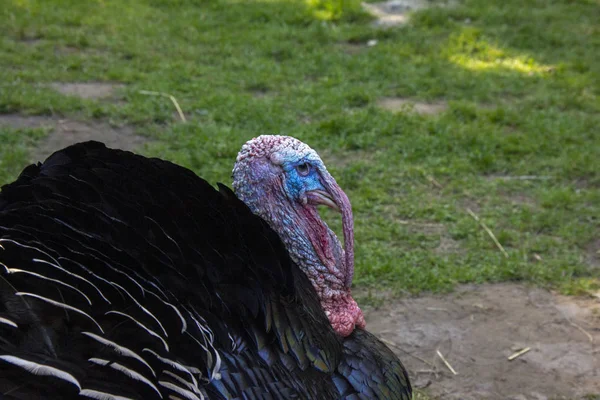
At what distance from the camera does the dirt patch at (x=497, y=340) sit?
3619 mm

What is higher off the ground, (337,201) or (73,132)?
(337,201)

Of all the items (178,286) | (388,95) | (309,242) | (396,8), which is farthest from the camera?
(396,8)

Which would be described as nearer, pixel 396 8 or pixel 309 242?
pixel 309 242

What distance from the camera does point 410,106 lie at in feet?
20.7

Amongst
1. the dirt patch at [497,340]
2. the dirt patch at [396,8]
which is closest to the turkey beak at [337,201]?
the dirt patch at [497,340]

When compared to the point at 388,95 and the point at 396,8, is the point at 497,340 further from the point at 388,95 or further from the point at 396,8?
the point at 396,8

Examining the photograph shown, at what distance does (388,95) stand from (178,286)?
4652 millimetres

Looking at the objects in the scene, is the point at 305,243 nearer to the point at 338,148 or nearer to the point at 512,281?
the point at 512,281

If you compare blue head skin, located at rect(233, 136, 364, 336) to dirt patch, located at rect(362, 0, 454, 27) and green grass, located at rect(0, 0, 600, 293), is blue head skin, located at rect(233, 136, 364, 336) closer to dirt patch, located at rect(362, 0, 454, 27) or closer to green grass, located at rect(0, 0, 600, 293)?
green grass, located at rect(0, 0, 600, 293)

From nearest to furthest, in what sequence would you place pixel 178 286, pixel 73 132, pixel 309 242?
1. pixel 178 286
2. pixel 309 242
3. pixel 73 132

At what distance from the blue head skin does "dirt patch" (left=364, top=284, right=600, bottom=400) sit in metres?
1.05

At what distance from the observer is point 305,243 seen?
2.77 meters

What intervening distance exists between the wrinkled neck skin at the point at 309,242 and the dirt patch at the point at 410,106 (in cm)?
362

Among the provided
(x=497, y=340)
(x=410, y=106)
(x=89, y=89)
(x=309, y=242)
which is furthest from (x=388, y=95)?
(x=309, y=242)
